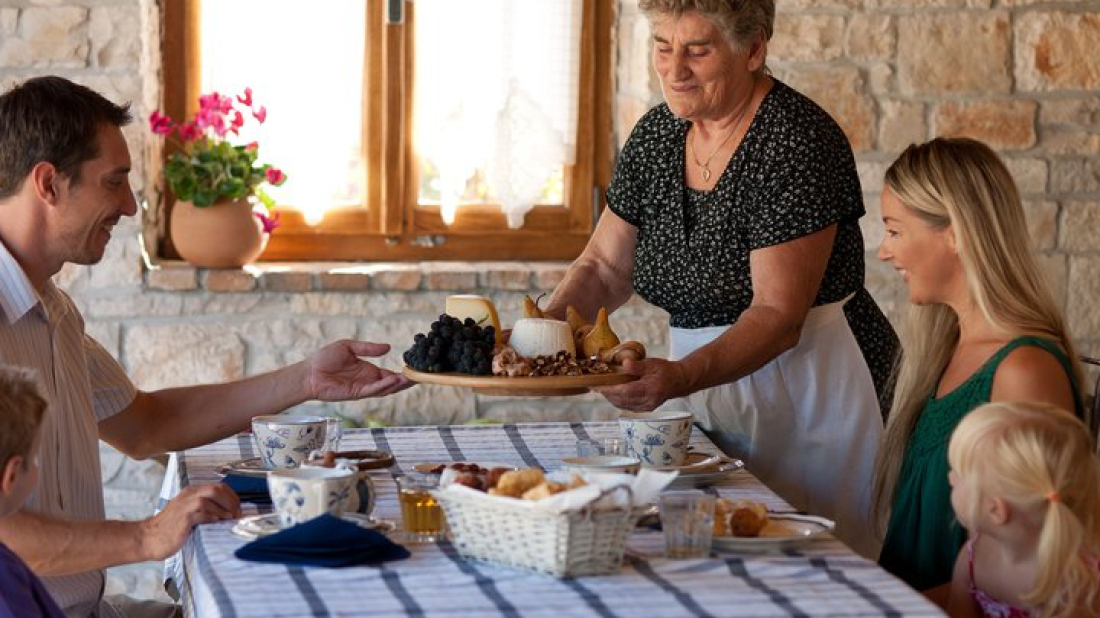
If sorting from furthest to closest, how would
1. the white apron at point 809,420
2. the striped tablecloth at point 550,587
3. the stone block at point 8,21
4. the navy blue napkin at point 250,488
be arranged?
the stone block at point 8,21 < the white apron at point 809,420 < the navy blue napkin at point 250,488 < the striped tablecloth at point 550,587

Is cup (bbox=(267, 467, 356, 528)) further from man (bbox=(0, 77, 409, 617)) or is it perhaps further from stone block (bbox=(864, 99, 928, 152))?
stone block (bbox=(864, 99, 928, 152))

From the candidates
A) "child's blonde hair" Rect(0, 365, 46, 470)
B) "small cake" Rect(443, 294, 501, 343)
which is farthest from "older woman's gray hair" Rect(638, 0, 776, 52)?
"child's blonde hair" Rect(0, 365, 46, 470)

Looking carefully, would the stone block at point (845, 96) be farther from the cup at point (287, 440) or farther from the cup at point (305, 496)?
the cup at point (305, 496)

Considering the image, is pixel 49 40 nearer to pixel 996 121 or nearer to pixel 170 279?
pixel 170 279

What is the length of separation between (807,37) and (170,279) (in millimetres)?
1812

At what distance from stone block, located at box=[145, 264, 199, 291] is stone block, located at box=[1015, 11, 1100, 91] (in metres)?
2.28

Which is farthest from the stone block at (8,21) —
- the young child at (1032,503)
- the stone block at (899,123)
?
the young child at (1032,503)

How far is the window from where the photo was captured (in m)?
4.29

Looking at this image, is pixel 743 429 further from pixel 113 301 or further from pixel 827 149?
pixel 113 301

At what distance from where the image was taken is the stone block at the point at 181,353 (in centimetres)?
411

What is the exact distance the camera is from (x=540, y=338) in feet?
8.34

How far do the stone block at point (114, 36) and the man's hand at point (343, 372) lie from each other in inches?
67.1

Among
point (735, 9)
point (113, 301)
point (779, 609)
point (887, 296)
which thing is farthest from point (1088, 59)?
point (779, 609)

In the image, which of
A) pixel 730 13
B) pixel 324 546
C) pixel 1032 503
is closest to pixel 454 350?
pixel 324 546
